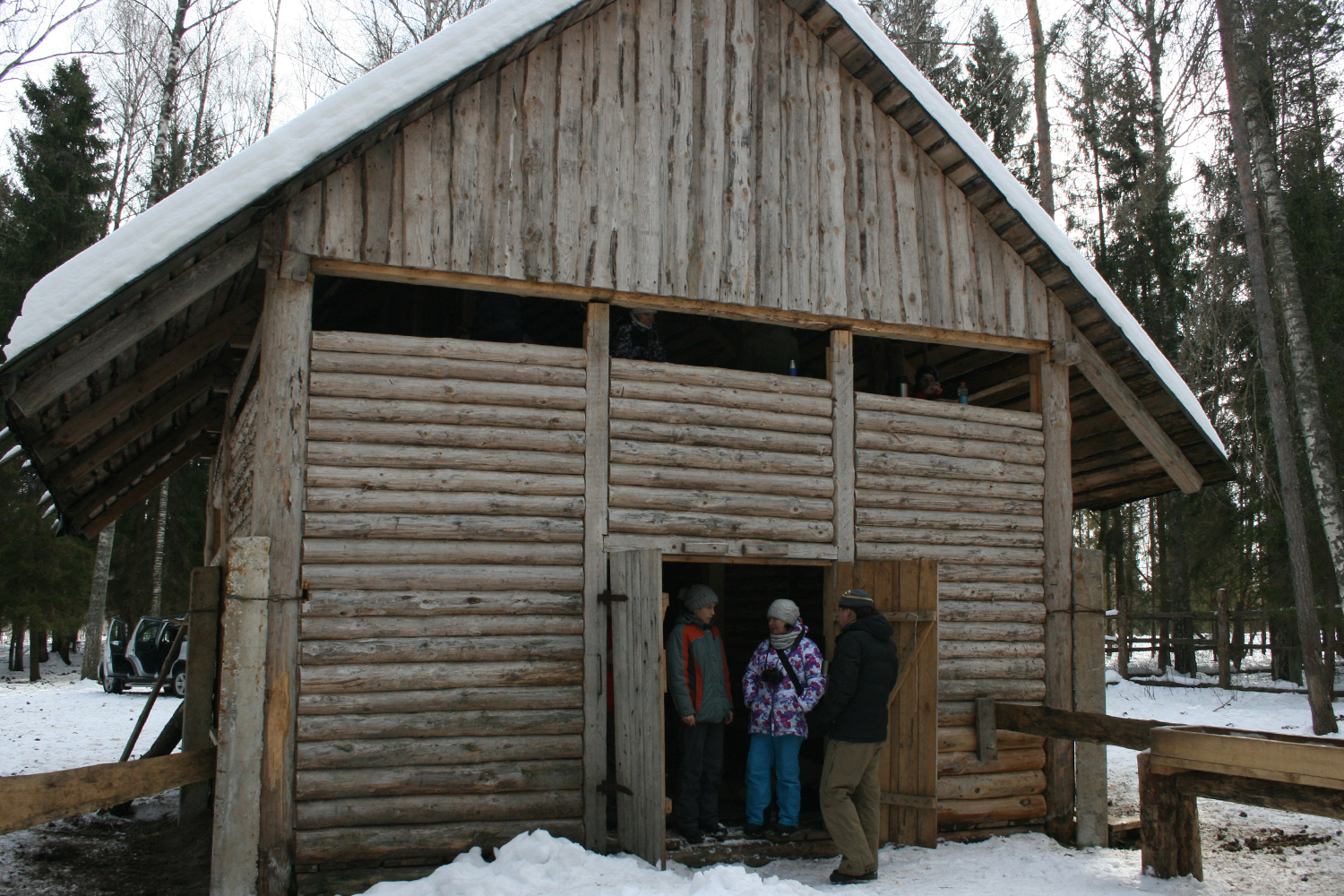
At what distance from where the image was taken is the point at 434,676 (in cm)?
676

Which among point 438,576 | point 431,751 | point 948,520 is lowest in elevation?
point 431,751

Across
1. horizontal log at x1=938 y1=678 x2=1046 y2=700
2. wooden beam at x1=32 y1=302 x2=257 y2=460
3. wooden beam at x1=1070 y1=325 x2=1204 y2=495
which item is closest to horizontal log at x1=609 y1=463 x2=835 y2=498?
horizontal log at x1=938 y1=678 x2=1046 y2=700

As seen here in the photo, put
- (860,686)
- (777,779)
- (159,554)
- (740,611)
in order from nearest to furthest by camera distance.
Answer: (860,686) → (777,779) → (740,611) → (159,554)

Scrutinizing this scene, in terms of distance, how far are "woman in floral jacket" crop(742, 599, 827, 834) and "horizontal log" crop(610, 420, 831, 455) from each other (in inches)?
52.6

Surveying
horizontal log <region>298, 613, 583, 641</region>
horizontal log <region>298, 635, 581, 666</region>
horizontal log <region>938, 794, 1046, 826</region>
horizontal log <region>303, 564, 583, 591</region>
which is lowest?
horizontal log <region>938, 794, 1046, 826</region>

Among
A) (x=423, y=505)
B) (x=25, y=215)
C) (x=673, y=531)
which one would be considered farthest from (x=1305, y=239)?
(x=25, y=215)

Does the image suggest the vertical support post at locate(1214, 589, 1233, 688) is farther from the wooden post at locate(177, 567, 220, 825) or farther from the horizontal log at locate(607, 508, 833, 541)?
the wooden post at locate(177, 567, 220, 825)

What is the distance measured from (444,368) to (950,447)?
4.58m

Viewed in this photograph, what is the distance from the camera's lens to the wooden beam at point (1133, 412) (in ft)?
30.4

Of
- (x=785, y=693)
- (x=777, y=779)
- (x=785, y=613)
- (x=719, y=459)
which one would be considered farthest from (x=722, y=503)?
(x=777, y=779)

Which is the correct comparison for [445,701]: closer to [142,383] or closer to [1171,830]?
[142,383]

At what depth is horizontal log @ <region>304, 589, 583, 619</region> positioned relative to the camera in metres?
6.58

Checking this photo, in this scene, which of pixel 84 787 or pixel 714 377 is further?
pixel 714 377

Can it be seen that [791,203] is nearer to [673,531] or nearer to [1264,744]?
[673,531]
